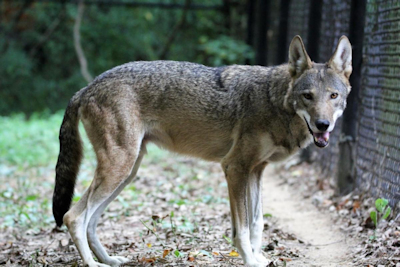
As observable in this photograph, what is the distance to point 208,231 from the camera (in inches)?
206

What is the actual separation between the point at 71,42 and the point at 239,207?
1298 centimetres

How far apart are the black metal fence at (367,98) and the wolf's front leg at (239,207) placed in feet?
5.15

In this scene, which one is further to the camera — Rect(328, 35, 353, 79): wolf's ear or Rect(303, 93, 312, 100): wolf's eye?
Rect(328, 35, 353, 79): wolf's ear

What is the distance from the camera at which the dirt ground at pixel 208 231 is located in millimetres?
4438

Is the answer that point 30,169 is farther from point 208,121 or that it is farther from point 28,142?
point 208,121

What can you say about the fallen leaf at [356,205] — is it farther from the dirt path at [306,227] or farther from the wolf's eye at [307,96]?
the wolf's eye at [307,96]

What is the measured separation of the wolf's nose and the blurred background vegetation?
426 inches

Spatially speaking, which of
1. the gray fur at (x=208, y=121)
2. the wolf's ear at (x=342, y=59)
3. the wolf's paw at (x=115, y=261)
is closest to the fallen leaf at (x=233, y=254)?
the gray fur at (x=208, y=121)

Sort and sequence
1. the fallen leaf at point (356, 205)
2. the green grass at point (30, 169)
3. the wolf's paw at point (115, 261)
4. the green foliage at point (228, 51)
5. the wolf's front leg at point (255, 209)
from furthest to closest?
the green foliage at point (228, 51) → the green grass at point (30, 169) → the fallen leaf at point (356, 205) → the wolf's front leg at point (255, 209) → the wolf's paw at point (115, 261)

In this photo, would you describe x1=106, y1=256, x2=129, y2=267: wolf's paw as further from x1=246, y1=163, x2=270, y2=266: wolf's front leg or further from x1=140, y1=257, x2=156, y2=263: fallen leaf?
x1=246, y1=163, x2=270, y2=266: wolf's front leg

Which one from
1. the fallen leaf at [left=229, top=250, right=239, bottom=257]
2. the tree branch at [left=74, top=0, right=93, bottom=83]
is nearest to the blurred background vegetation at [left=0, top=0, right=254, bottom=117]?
the tree branch at [left=74, top=0, right=93, bottom=83]

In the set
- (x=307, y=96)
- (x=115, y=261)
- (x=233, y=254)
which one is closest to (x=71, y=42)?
(x=115, y=261)

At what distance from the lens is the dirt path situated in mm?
4532

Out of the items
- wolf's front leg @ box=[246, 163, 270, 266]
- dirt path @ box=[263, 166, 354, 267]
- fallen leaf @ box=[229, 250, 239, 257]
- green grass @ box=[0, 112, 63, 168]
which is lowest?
green grass @ box=[0, 112, 63, 168]
